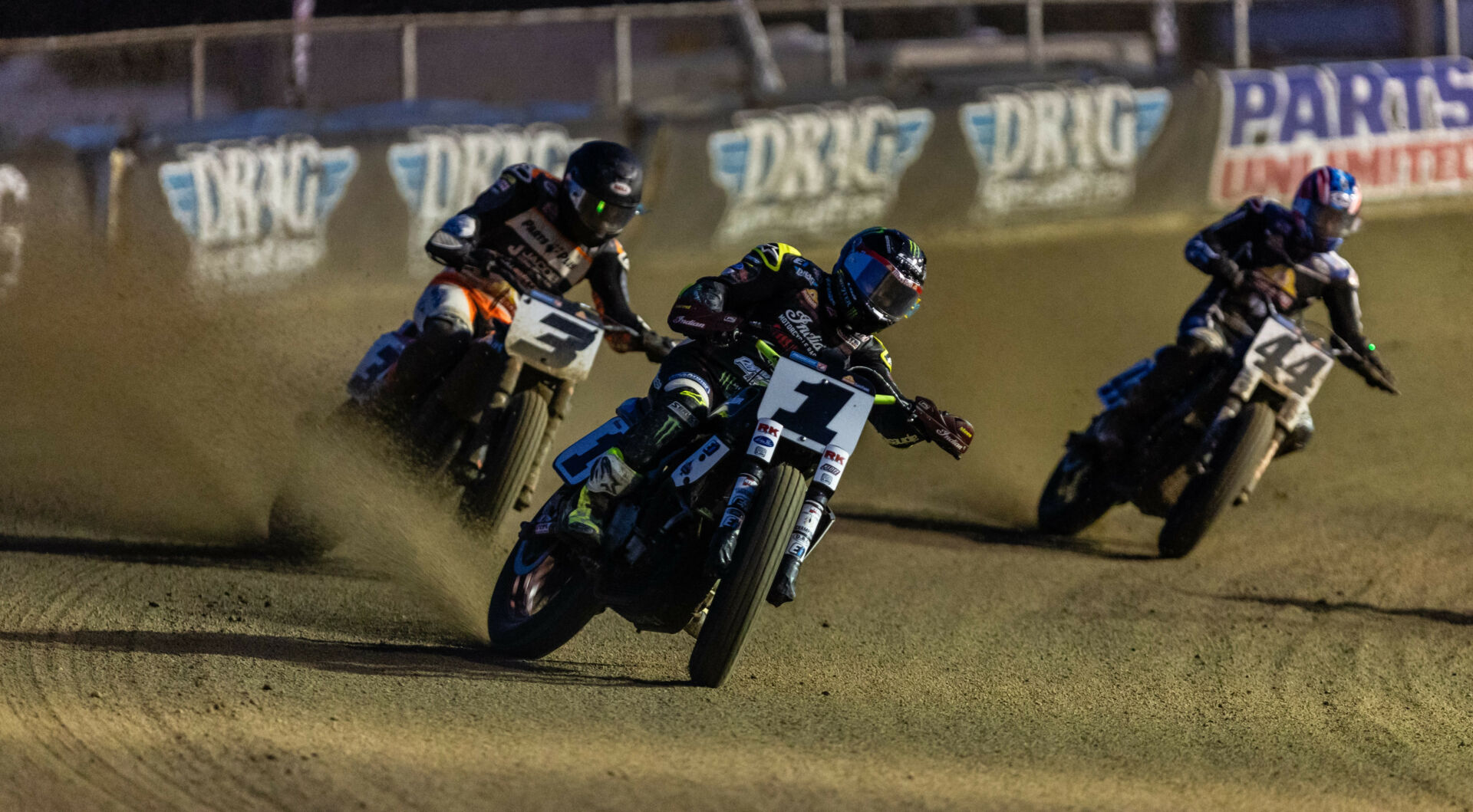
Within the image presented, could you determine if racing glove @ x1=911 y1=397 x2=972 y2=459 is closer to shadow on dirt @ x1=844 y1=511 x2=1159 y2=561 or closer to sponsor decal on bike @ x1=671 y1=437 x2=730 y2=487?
sponsor decal on bike @ x1=671 y1=437 x2=730 y2=487

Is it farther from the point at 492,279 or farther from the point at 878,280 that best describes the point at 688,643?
the point at 492,279

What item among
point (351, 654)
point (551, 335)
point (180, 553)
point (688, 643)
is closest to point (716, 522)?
point (688, 643)

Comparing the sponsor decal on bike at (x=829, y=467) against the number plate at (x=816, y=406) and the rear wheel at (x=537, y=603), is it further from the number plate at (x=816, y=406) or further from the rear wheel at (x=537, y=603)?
the rear wheel at (x=537, y=603)

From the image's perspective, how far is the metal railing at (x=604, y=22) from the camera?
13.2 meters

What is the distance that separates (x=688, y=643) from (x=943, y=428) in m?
1.73

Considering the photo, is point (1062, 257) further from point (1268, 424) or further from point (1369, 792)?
point (1369, 792)

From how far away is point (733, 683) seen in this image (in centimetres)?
569

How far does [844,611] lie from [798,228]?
819 cm

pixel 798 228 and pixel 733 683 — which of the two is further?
pixel 798 228

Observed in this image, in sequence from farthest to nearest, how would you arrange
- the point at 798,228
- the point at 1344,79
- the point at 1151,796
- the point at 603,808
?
the point at 1344,79 → the point at 798,228 → the point at 1151,796 → the point at 603,808

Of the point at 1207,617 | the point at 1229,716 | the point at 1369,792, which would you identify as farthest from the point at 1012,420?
the point at 1369,792

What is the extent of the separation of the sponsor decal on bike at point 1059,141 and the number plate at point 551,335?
917 cm

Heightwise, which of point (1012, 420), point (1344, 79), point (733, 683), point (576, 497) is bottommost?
point (1012, 420)

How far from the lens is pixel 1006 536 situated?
9.55 metres
